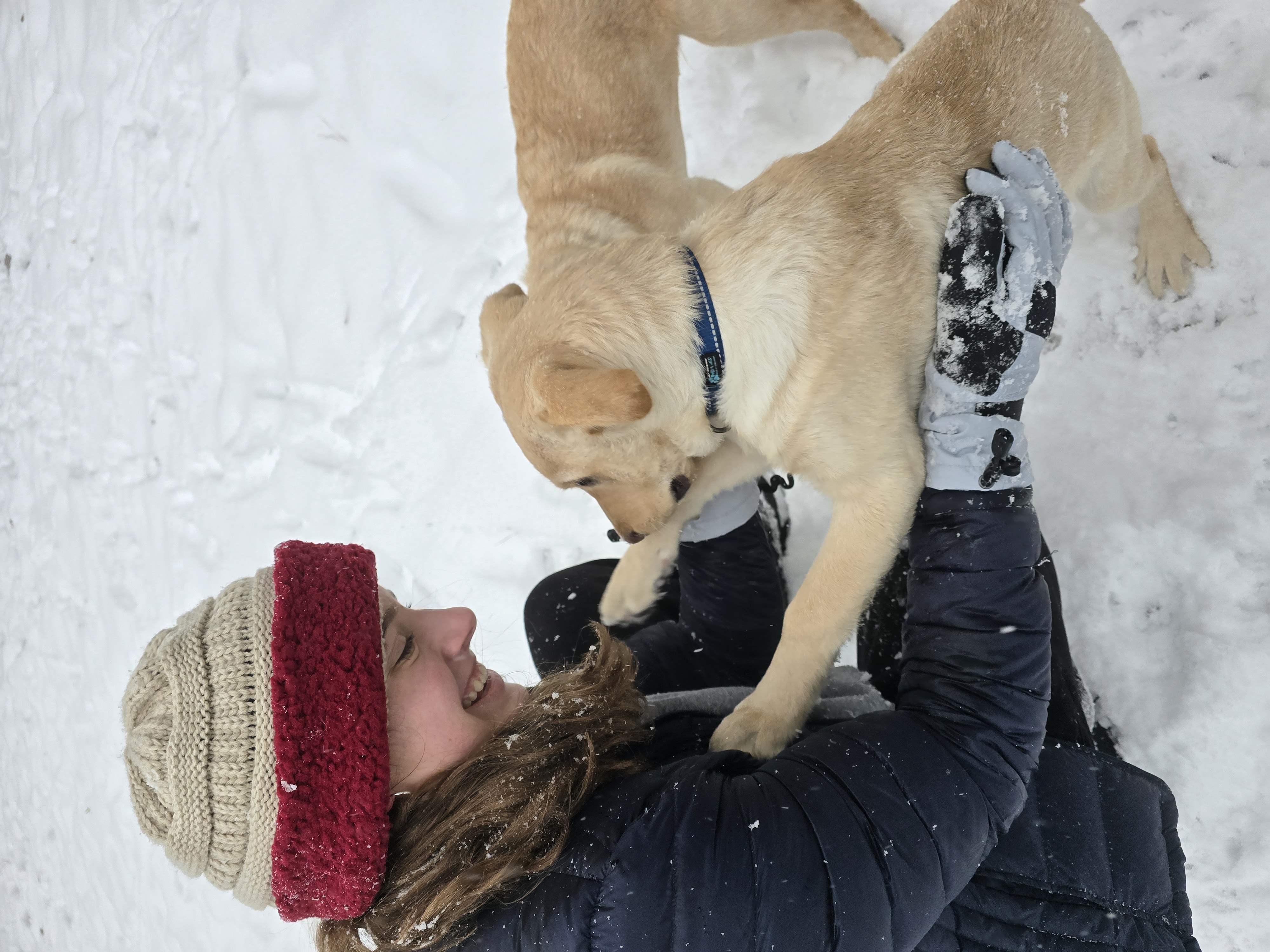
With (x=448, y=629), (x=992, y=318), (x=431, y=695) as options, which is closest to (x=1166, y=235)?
(x=992, y=318)

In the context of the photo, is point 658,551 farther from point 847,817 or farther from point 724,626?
point 847,817

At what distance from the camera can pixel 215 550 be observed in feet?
13.4

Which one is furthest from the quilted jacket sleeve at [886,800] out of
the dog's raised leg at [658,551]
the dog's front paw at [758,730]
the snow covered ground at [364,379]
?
the snow covered ground at [364,379]

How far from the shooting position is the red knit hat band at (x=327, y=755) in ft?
4.59

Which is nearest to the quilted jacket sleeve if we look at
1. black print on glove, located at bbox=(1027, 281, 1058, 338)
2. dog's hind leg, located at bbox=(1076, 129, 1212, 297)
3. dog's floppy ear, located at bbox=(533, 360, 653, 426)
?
black print on glove, located at bbox=(1027, 281, 1058, 338)

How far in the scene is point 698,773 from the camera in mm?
1593

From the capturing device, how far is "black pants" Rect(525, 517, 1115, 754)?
98.0 inches

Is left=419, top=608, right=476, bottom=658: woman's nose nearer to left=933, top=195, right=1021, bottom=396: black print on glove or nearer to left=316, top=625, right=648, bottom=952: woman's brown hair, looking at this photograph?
left=316, top=625, right=648, bottom=952: woman's brown hair

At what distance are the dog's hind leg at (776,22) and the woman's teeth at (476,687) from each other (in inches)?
107

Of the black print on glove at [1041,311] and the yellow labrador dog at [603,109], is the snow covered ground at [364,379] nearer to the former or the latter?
the yellow labrador dog at [603,109]

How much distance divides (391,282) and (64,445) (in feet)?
8.86

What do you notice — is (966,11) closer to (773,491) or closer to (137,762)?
(773,491)

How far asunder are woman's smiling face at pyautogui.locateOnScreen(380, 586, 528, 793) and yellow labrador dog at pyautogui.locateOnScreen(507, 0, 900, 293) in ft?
5.09

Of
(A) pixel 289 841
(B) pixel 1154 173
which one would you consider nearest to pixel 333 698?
(A) pixel 289 841
